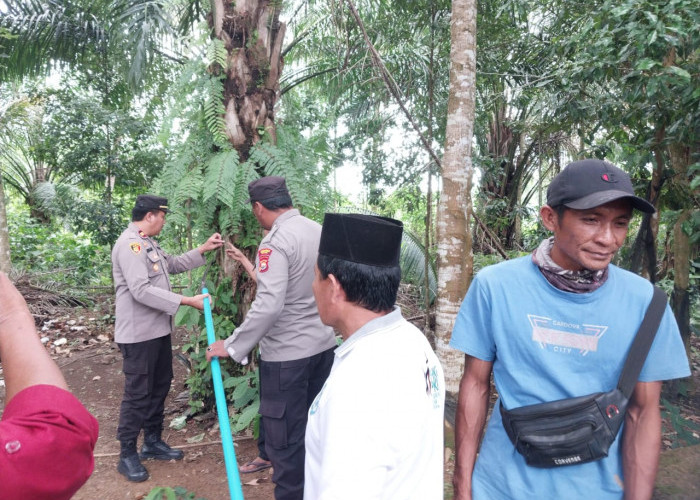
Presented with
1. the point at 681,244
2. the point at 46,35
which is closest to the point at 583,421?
the point at 681,244

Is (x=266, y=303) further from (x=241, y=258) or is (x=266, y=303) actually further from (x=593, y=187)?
(x=593, y=187)

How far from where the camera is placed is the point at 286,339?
320cm

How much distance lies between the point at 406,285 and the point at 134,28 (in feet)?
19.1

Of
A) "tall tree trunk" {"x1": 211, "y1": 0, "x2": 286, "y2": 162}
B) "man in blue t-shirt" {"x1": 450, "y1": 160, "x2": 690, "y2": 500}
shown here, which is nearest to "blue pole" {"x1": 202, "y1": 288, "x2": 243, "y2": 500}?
"man in blue t-shirt" {"x1": 450, "y1": 160, "x2": 690, "y2": 500}

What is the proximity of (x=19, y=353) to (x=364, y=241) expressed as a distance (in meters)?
0.87

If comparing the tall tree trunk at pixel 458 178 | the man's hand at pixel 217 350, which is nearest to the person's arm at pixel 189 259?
the man's hand at pixel 217 350

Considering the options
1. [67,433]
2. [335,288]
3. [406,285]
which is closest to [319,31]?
[406,285]

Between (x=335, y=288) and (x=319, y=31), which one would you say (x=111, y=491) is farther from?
Answer: (x=319, y=31)

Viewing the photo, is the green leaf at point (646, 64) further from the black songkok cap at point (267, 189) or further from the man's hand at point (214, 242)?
the man's hand at point (214, 242)

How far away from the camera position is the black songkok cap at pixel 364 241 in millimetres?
1444

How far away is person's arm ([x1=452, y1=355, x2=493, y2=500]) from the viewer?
180cm

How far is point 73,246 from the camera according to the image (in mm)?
11211

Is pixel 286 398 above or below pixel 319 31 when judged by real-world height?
below

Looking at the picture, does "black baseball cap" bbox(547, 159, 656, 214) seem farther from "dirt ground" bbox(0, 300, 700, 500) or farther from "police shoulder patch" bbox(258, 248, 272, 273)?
"police shoulder patch" bbox(258, 248, 272, 273)
